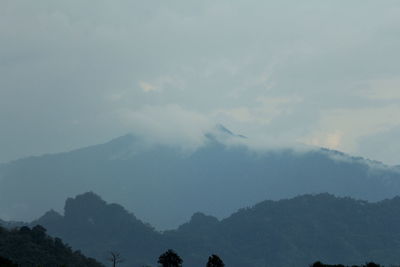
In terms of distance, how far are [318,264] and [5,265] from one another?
78657 millimetres

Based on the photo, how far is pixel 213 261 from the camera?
7771 inches

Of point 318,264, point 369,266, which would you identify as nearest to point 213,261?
point 318,264

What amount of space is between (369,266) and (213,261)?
130 ft

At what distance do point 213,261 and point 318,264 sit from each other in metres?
26.8

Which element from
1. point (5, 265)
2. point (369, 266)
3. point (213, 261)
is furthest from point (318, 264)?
A: point (5, 265)

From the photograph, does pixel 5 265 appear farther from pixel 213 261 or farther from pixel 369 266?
pixel 369 266

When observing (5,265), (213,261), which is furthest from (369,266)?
(5,265)

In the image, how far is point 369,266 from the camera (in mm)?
195875

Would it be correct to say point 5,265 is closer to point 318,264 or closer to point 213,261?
point 213,261

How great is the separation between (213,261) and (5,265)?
171 ft

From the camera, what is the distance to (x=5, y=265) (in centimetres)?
19200

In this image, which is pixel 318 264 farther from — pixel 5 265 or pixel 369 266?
pixel 5 265
